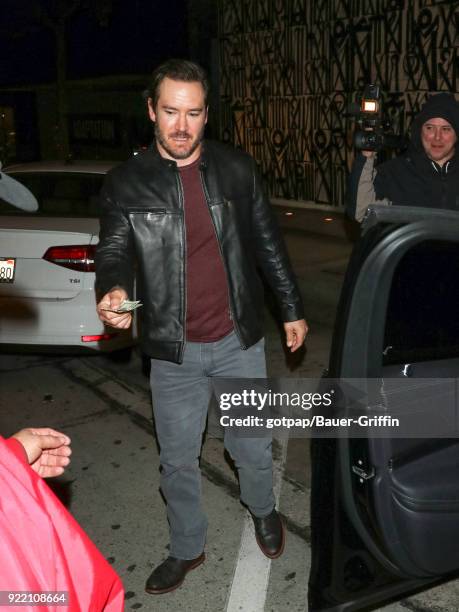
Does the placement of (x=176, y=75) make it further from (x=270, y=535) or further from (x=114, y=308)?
(x=270, y=535)

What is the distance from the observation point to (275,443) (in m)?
4.57

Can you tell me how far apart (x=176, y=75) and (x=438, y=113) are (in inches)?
62.7

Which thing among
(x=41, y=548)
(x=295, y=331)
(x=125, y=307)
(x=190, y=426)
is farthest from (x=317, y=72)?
(x=41, y=548)

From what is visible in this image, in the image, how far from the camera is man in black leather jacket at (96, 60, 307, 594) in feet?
9.37

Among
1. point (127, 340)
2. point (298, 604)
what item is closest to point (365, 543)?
point (298, 604)

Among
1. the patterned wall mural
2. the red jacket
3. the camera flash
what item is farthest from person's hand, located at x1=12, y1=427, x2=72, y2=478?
the patterned wall mural

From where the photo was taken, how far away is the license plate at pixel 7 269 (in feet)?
16.7

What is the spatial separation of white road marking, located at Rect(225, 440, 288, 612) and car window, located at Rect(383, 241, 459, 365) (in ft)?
4.49

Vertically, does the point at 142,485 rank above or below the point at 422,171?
below

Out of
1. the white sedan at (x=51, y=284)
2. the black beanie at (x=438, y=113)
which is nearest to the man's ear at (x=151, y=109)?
the black beanie at (x=438, y=113)

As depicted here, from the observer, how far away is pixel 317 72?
50.9 feet

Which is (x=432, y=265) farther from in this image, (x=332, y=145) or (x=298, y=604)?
(x=332, y=145)

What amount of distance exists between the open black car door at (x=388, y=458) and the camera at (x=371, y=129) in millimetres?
1341

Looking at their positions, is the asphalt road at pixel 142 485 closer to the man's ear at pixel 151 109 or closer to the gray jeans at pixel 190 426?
the gray jeans at pixel 190 426
